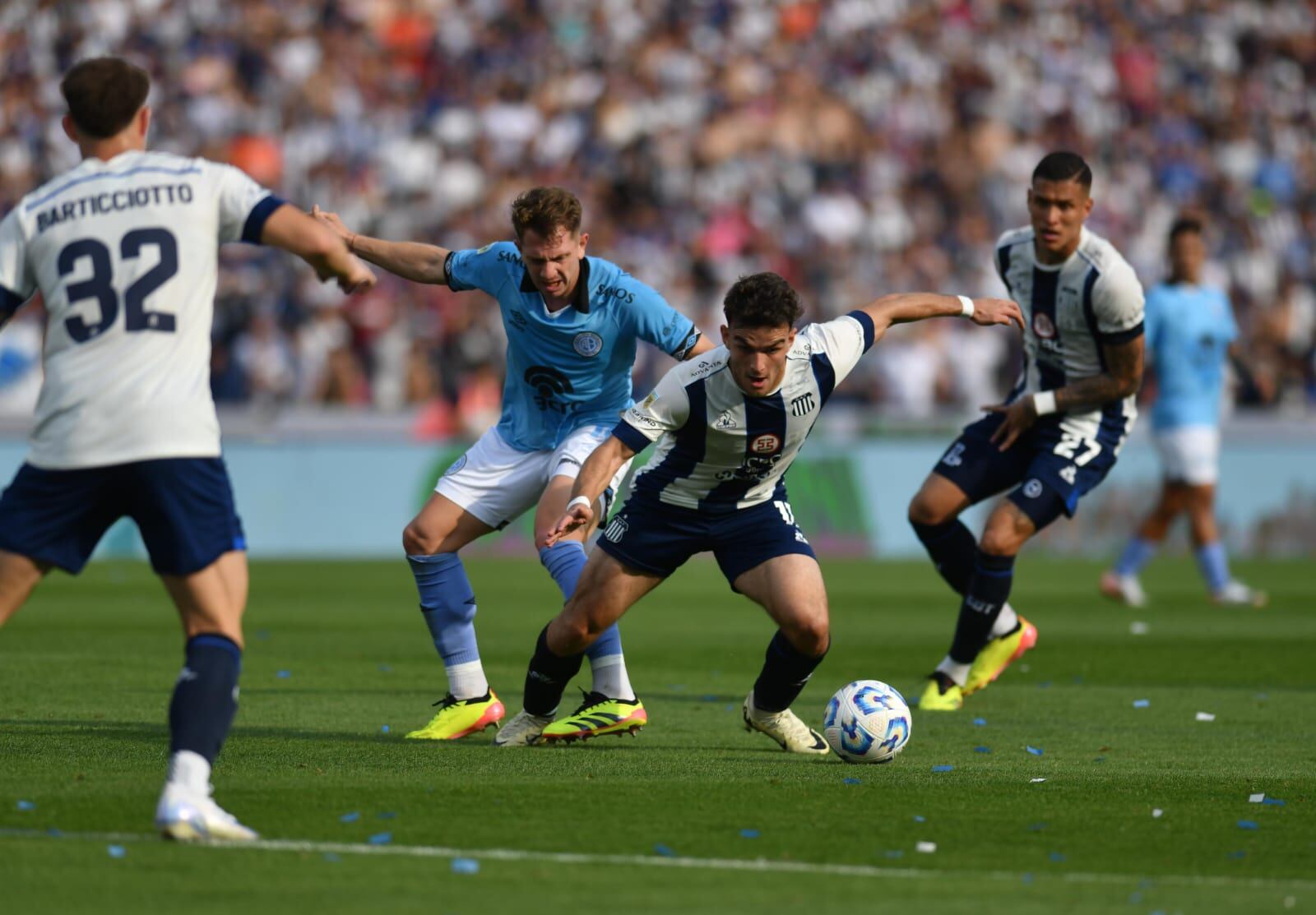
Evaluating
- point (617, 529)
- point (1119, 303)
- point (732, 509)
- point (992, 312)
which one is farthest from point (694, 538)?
point (1119, 303)

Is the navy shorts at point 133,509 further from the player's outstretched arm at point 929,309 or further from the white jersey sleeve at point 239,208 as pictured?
the player's outstretched arm at point 929,309

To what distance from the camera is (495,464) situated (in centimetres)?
880

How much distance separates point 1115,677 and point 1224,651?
1.78 meters

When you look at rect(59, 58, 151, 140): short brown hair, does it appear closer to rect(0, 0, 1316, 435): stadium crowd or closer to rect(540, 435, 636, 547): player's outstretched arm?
rect(540, 435, 636, 547): player's outstretched arm

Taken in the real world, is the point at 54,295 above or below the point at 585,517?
above

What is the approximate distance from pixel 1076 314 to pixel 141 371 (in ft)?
18.4

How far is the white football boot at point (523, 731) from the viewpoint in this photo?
8.21 m

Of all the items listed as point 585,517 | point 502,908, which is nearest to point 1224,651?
point 585,517

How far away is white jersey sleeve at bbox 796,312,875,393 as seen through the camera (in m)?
7.82

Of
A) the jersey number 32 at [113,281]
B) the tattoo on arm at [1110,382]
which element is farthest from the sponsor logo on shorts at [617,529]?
the tattoo on arm at [1110,382]

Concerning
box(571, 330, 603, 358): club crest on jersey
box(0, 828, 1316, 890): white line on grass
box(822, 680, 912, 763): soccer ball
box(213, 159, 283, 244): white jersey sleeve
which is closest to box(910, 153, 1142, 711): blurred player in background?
box(822, 680, 912, 763): soccer ball

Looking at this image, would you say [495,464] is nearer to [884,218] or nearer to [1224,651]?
[1224,651]

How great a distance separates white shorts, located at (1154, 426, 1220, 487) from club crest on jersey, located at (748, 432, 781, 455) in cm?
931

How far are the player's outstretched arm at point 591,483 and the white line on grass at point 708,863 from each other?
1.68 m
